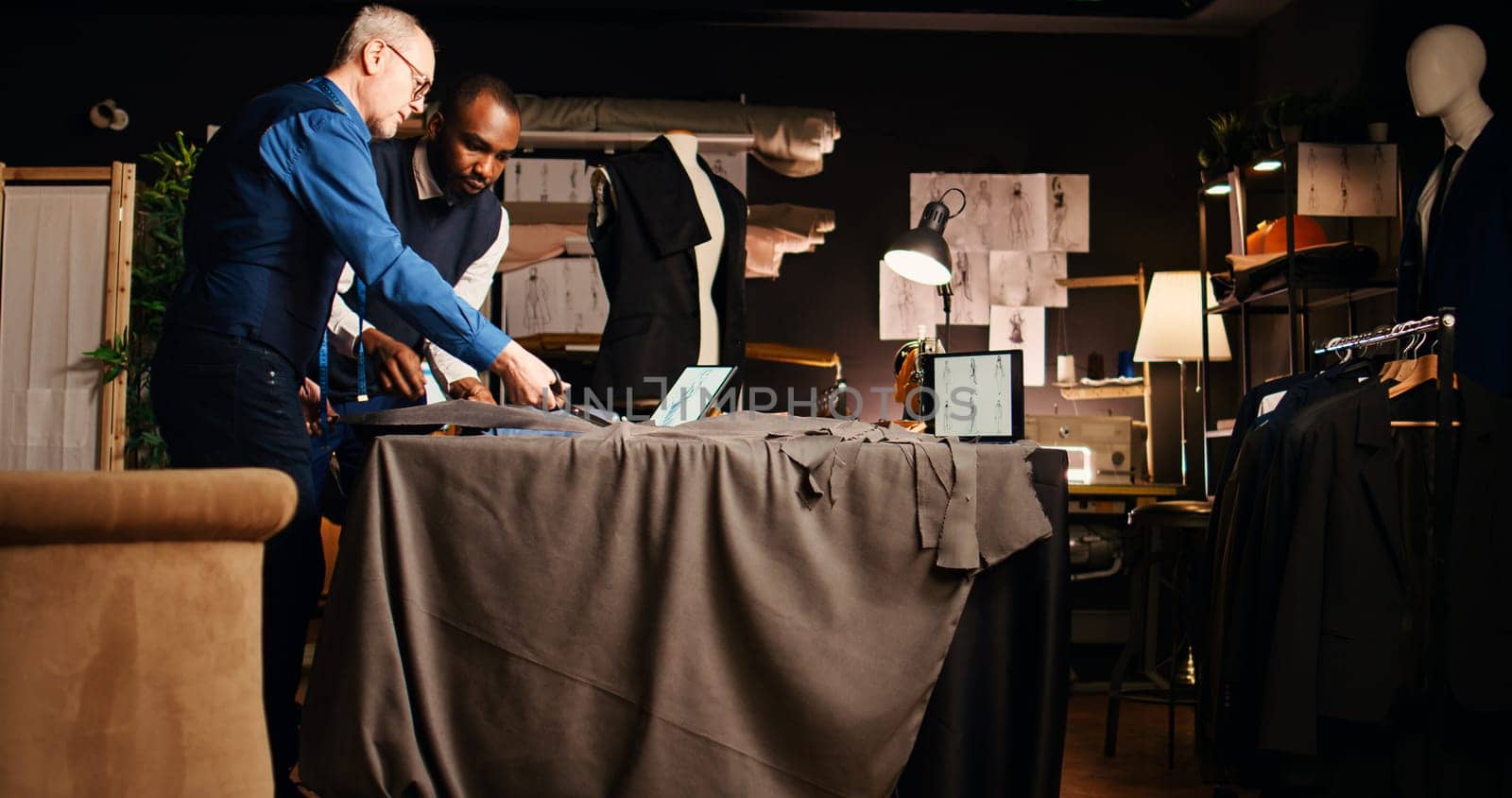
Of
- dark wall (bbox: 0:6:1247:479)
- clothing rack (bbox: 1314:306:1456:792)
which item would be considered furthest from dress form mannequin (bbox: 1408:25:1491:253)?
dark wall (bbox: 0:6:1247:479)

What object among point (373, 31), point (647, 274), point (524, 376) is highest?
point (373, 31)

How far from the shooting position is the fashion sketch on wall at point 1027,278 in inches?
216

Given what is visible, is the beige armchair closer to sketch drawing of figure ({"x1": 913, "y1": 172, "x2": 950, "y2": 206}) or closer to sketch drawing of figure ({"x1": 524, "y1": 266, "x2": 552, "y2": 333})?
sketch drawing of figure ({"x1": 524, "y1": 266, "x2": 552, "y2": 333})

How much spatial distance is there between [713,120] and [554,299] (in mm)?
1068

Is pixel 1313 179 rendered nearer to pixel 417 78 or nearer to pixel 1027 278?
pixel 1027 278

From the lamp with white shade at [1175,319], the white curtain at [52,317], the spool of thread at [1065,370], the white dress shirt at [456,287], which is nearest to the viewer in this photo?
the white dress shirt at [456,287]

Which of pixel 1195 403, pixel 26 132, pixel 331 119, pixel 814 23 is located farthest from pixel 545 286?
pixel 331 119

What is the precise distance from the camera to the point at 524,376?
2.06 meters

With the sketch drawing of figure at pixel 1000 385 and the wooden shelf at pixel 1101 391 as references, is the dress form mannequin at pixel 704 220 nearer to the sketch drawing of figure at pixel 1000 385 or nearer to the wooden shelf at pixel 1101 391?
the sketch drawing of figure at pixel 1000 385

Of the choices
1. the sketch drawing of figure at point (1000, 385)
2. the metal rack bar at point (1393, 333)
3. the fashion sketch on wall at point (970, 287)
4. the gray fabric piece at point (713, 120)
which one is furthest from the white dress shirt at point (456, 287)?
the fashion sketch on wall at point (970, 287)

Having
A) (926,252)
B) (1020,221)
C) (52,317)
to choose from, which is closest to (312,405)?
(926,252)

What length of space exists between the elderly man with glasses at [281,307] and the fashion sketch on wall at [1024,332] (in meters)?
3.68

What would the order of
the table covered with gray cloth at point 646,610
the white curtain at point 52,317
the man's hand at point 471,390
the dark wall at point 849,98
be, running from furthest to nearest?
the dark wall at point 849,98
the white curtain at point 52,317
the man's hand at point 471,390
the table covered with gray cloth at point 646,610

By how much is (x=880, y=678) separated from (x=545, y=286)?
12.2 ft
